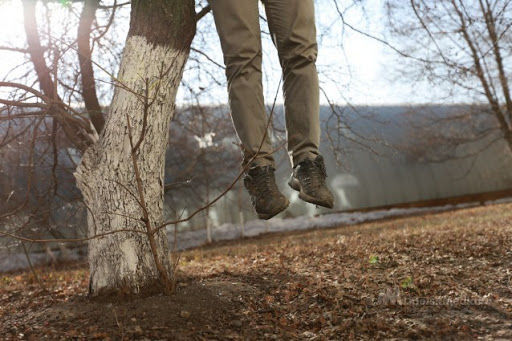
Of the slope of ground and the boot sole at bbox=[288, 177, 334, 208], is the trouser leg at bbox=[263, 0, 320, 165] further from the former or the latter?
the slope of ground

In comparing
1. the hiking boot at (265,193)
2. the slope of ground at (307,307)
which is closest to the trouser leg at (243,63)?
the hiking boot at (265,193)

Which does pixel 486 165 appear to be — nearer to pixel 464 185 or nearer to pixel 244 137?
pixel 464 185

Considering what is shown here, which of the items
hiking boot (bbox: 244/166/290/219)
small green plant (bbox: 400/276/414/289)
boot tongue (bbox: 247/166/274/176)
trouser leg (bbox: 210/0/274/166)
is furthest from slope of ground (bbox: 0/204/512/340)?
trouser leg (bbox: 210/0/274/166)

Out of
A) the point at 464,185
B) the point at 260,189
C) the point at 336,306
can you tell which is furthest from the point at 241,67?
the point at 464,185

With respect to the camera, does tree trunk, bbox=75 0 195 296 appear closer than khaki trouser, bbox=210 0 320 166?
No

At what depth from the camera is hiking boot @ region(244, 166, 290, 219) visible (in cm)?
233

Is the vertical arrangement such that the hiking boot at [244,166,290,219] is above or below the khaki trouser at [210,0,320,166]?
below

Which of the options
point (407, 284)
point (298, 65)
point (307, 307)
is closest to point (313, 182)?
point (298, 65)

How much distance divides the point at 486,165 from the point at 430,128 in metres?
3.89

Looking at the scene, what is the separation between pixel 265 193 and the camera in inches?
92.6

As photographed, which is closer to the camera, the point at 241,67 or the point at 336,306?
the point at 241,67

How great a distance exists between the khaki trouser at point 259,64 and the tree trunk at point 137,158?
0.76 metres

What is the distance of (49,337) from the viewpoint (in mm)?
2307

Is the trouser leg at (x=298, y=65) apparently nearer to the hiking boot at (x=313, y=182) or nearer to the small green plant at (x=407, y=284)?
the hiking boot at (x=313, y=182)
